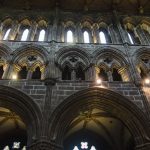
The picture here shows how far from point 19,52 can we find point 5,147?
16.3ft

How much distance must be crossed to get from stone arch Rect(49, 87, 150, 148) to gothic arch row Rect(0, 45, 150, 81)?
135 cm

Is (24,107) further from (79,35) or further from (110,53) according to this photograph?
(79,35)

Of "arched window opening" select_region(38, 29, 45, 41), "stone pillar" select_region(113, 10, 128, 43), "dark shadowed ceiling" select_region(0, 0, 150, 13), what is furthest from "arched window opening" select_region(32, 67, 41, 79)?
"stone pillar" select_region(113, 10, 128, 43)

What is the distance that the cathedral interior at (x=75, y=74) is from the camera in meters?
10.0

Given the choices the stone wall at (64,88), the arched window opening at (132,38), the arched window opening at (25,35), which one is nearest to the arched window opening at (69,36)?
the arched window opening at (25,35)

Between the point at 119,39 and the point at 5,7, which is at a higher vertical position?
the point at 5,7

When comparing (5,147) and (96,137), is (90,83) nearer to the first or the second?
(96,137)

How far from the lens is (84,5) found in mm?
16094

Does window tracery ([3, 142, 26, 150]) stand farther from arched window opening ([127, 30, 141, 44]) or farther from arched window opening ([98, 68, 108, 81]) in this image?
arched window opening ([127, 30, 141, 44])

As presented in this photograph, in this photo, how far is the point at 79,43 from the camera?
13.5 metres

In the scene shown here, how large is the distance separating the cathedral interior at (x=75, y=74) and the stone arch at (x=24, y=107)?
0.13 ft

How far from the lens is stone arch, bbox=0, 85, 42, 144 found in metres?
9.40

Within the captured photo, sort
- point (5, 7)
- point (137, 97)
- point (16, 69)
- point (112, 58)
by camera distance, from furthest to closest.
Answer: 1. point (5, 7)
2. point (112, 58)
3. point (16, 69)
4. point (137, 97)

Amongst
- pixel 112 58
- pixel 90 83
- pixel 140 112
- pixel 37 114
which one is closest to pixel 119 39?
pixel 112 58
